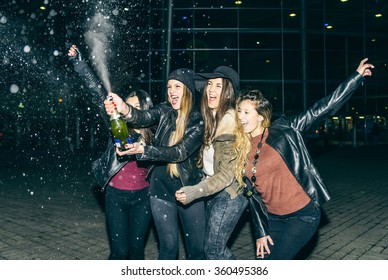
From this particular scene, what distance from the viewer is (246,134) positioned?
3025mm

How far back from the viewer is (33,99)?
88.2ft

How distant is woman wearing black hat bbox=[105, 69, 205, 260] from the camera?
10.3ft

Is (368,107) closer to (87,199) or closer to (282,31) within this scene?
(282,31)

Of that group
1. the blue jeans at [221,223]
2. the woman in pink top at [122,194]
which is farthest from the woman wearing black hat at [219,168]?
the woman in pink top at [122,194]

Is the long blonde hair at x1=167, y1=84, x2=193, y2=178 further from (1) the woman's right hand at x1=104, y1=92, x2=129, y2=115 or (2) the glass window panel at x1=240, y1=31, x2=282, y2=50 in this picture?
(2) the glass window panel at x1=240, y1=31, x2=282, y2=50

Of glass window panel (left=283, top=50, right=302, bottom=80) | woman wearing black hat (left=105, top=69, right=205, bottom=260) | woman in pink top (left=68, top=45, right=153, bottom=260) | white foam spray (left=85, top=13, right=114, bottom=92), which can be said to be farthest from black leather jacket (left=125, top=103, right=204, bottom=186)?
white foam spray (left=85, top=13, right=114, bottom=92)

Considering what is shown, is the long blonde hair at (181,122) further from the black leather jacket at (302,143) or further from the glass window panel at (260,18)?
the glass window panel at (260,18)

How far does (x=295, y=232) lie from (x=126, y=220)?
Result: 1541 millimetres

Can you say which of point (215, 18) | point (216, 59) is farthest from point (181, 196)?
point (215, 18)

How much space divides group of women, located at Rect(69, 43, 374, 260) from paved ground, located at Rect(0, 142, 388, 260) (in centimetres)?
177

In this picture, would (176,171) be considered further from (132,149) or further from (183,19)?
(183,19)

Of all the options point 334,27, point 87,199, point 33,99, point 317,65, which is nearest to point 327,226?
point 87,199

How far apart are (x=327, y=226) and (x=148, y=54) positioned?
1874 centimetres

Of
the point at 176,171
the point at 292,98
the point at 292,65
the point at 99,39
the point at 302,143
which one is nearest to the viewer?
the point at 302,143
